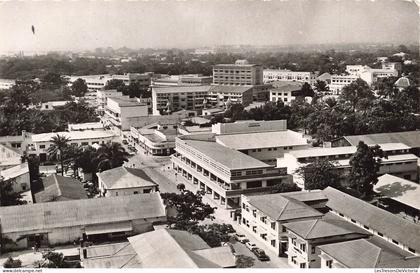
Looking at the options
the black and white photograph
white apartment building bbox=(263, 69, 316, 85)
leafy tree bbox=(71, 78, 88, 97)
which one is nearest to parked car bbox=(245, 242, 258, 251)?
the black and white photograph

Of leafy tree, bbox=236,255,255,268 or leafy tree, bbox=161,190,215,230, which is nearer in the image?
leafy tree, bbox=236,255,255,268

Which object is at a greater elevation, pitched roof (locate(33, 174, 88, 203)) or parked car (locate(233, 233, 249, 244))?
pitched roof (locate(33, 174, 88, 203))

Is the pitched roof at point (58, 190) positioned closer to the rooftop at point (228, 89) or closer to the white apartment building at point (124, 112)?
the white apartment building at point (124, 112)

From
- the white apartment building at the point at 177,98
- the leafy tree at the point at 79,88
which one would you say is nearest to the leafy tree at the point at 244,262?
the white apartment building at the point at 177,98

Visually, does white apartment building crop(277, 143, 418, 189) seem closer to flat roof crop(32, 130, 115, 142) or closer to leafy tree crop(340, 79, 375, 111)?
flat roof crop(32, 130, 115, 142)

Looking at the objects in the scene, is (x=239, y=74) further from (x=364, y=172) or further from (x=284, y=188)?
(x=284, y=188)

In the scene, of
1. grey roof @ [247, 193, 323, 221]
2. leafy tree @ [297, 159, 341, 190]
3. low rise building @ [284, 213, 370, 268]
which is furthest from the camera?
leafy tree @ [297, 159, 341, 190]

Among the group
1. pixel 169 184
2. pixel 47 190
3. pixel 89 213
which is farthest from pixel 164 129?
pixel 89 213
